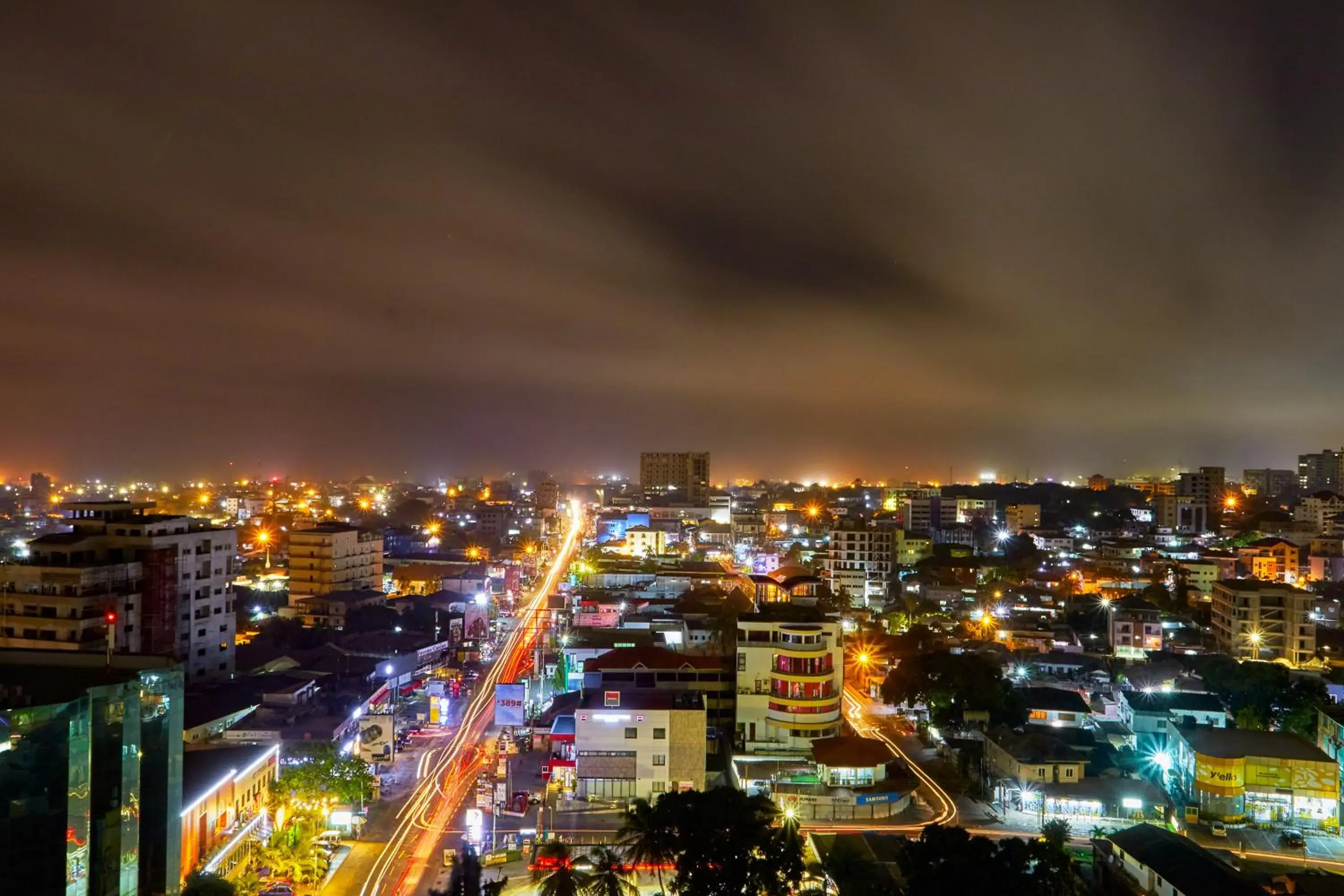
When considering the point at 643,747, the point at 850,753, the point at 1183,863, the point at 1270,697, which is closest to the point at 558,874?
the point at 643,747

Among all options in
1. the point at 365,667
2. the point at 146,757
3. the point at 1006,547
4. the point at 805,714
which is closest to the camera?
the point at 146,757

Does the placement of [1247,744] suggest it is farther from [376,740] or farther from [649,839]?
[376,740]

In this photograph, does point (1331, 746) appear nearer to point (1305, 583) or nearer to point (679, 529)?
point (1305, 583)

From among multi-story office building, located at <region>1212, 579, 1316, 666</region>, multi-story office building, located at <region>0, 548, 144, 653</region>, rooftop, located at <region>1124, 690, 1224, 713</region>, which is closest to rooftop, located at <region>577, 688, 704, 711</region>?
rooftop, located at <region>1124, 690, 1224, 713</region>

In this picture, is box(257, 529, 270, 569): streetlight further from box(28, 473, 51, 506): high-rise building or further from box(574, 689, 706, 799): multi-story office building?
box(28, 473, 51, 506): high-rise building

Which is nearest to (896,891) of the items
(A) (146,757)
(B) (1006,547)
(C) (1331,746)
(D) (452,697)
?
(A) (146,757)

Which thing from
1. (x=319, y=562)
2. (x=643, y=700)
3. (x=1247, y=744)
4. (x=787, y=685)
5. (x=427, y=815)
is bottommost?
(x=427, y=815)
